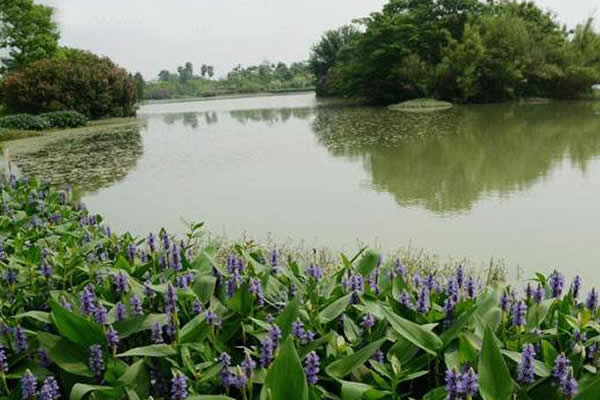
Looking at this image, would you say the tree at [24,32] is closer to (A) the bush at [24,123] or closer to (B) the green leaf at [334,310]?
(A) the bush at [24,123]

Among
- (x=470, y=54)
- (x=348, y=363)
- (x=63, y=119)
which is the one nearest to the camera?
(x=348, y=363)

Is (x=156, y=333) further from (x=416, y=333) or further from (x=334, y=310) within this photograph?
(x=416, y=333)

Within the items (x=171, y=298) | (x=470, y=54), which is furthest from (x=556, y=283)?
(x=470, y=54)

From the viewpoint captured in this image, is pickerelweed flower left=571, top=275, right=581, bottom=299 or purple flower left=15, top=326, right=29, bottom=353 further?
pickerelweed flower left=571, top=275, right=581, bottom=299

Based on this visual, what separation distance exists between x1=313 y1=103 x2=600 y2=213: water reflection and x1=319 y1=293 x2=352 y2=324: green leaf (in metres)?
4.24

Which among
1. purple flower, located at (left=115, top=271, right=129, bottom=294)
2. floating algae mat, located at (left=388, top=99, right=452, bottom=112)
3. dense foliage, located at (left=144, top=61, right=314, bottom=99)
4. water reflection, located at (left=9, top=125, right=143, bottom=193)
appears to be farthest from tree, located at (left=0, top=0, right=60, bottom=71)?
dense foliage, located at (left=144, top=61, right=314, bottom=99)

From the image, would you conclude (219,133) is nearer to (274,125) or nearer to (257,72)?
(274,125)

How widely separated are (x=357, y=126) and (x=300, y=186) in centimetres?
949

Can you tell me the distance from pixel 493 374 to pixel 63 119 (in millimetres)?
23669

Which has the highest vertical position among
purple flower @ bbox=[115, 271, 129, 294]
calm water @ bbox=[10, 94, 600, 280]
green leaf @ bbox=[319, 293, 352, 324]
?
purple flower @ bbox=[115, 271, 129, 294]

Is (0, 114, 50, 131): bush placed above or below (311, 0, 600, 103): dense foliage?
below

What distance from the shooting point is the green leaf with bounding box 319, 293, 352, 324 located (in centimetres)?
164

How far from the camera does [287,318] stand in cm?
152

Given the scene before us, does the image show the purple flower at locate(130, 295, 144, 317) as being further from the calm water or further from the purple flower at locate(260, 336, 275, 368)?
the calm water
